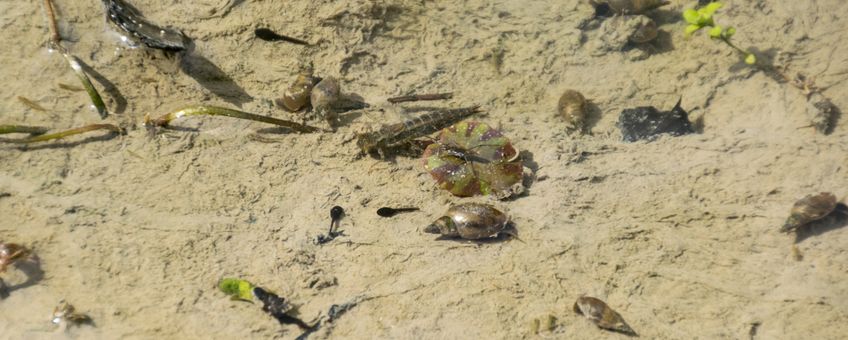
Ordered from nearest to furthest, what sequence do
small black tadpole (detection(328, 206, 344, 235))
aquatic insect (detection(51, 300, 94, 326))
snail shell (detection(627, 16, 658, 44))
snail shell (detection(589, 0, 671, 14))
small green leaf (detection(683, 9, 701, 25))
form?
aquatic insect (detection(51, 300, 94, 326)) → small black tadpole (detection(328, 206, 344, 235)) → small green leaf (detection(683, 9, 701, 25)) → snail shell (detection(627, 16, 658, 44)) → snail shell (detection(589, 0, 671, 14))

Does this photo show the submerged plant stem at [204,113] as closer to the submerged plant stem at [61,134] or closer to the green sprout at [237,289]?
the submerged plant stem at [61,134]

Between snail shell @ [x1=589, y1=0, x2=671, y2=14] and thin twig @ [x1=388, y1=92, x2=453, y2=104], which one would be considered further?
snail shell @ [x1=589, y1=0, x2=671, y2=14]

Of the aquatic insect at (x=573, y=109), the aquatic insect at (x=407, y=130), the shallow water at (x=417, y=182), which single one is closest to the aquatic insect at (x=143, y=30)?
the shallow water at (x=417, y=182)

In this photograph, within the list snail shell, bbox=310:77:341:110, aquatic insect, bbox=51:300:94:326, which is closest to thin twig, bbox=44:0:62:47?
snail shell, bbox=310:77:341:110

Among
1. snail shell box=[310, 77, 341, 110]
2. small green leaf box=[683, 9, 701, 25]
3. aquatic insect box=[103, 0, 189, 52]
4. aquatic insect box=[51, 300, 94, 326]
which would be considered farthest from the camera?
small green leaf box=[683, 9, 701, 25]

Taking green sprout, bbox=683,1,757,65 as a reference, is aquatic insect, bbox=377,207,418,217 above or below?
below

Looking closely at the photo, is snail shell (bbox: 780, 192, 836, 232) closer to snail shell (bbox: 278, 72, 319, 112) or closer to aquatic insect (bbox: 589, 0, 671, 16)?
aquatic insect (bbox: 589, 0, 671, 16)

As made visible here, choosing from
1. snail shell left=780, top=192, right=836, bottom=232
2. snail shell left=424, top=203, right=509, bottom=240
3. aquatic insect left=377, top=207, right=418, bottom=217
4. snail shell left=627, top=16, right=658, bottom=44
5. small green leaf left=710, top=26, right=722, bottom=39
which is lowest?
snail shell left=780, top=192, right=836, bottom=232
